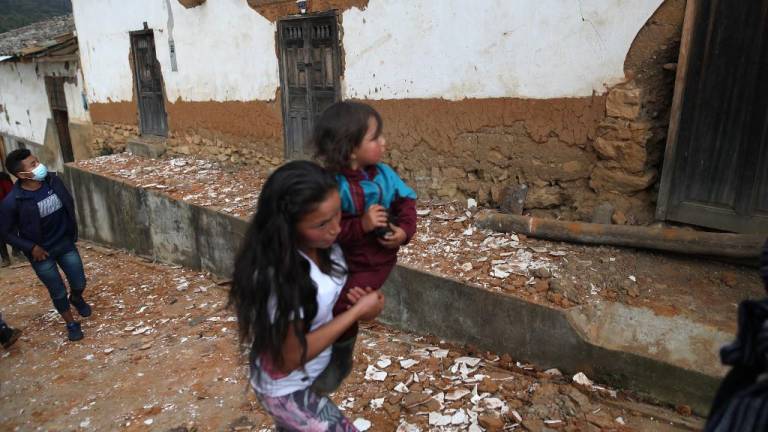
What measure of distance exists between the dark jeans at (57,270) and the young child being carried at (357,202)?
4087mm

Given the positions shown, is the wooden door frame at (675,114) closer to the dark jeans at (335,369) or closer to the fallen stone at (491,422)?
the fallen stone at (491,422)

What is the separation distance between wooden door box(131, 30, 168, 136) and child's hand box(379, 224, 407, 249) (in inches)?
338

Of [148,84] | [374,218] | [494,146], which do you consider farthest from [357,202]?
[148,84]

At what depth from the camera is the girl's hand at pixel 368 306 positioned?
1.69 m

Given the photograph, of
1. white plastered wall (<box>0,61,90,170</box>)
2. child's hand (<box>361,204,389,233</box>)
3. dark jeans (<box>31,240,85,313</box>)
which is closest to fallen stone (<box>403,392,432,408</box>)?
child's hand (<box>361,204,389,233</box>)

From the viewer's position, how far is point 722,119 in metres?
3.66

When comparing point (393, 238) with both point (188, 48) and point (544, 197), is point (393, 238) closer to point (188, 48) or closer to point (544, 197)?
point (544, 197)

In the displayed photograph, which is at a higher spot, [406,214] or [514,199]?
[406,214]

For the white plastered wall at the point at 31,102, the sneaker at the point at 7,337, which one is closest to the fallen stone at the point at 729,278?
the sneaker at the point at 7,337

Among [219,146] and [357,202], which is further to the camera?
[219,146]

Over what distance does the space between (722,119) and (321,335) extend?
3479mm

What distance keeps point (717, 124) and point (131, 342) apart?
215 inches

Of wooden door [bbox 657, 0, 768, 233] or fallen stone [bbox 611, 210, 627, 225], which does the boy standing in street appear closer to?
fallen stone [bbox 611, 210, 627, 225]

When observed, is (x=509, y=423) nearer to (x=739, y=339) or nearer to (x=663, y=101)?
(x=739, y=339)
